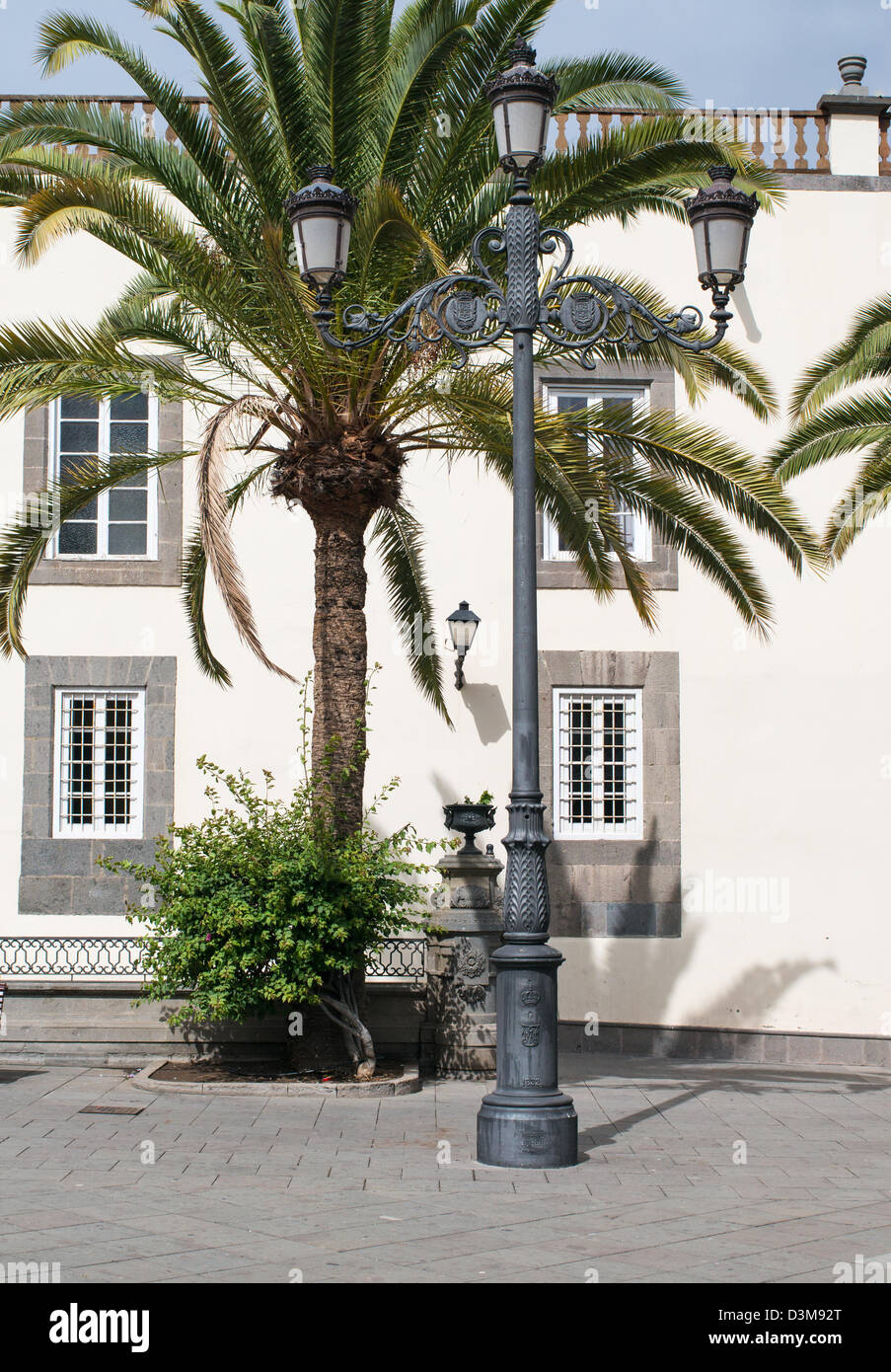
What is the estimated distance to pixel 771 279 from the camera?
15.3 m

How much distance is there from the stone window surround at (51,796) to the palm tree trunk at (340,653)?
12.3 ft

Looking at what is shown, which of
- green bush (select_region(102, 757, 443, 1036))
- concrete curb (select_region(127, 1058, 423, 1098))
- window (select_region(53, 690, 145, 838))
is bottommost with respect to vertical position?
concrete curb (select_region(127, 1058, 423, 1098))

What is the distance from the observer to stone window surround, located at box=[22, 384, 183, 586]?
14625 mm

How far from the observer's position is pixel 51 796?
1452cm

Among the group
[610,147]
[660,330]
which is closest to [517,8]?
[610,147]

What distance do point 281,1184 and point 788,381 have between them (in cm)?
1024

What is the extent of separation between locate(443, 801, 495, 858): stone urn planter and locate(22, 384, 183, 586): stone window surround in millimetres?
4144

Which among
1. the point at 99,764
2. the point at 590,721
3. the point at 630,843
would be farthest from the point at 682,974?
the point at 99,764

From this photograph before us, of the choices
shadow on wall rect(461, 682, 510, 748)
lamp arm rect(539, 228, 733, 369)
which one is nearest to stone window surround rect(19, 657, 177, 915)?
shadow on wall rect(461, 682, 510, 748)

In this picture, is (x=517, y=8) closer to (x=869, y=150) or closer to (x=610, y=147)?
(x=610, y=147)

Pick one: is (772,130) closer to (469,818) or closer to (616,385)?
(616,385)

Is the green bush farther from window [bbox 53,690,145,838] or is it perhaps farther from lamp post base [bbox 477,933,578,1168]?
window [bbox 53,690,145,838]

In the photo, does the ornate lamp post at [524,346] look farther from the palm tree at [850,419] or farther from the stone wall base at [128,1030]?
the stone wall base at [128,1030]
